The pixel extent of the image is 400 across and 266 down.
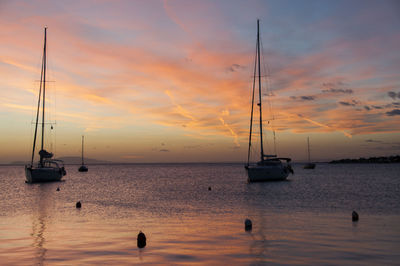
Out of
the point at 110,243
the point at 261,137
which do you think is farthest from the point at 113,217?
the point at 261,137

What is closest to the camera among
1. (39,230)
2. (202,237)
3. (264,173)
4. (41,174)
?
(202,237)

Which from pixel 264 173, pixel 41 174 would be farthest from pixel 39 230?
pixel 41 174

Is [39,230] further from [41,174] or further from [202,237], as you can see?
[41,174]

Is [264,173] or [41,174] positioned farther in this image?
[41,174]

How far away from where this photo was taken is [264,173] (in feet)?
217

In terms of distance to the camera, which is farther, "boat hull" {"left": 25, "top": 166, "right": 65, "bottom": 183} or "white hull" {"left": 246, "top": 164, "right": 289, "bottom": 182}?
"boat hull" {"left": 25, "top": 166, "right": 65, "bottom": 183}

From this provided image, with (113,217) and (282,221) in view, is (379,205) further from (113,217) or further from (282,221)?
(113,217)

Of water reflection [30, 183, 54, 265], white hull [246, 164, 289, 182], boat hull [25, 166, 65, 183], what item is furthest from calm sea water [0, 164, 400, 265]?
boat hull [25, 166, 65, 183]

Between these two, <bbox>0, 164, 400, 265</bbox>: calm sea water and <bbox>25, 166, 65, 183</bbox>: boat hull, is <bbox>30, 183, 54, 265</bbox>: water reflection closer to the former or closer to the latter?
<bbox>0, 164, 400, 265</bbox>: calm sea water

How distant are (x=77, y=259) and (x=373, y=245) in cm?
1542

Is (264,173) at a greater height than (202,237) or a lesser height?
greater

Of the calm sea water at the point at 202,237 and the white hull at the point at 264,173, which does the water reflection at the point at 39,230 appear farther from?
the white hull at the point at 264,173

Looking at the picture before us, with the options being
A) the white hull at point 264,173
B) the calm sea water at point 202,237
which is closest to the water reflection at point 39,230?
the calm sea water at point 202,237

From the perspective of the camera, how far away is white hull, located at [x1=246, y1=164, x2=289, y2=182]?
65344 millimetres
